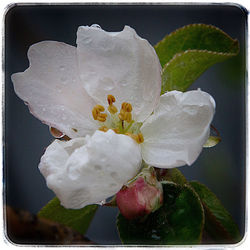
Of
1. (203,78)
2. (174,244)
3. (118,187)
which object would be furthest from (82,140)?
(203,78)

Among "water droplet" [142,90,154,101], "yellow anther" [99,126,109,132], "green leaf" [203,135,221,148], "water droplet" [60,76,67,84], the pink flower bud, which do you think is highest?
"water droplet" [60,76,67,84]

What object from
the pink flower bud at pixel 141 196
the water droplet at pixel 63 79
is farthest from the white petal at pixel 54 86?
the pink flower bud at pixel 141 196

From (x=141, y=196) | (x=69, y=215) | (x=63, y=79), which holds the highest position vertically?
(x=63, y=79)

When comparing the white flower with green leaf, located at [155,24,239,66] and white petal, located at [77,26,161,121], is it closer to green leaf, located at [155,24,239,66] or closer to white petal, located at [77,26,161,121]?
white petal, located at [77,26,161,121]

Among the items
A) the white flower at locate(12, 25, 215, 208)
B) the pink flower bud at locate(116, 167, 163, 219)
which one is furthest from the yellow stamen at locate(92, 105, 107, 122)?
the pink flower bud at locate(116, 167, 163, 219)

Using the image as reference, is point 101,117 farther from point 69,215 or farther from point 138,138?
point 69,215

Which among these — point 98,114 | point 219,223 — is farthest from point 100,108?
point 219,223

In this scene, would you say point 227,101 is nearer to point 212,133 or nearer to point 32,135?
point 212,133
